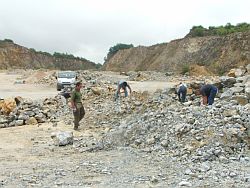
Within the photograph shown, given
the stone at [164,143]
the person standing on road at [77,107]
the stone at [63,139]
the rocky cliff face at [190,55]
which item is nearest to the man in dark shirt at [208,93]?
the person standing on road at [77,107]

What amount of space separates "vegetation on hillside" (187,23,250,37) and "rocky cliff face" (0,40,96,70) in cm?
2924

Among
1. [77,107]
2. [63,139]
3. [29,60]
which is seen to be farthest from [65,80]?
[29,60]

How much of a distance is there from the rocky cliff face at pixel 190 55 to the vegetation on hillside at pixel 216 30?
6.90ft

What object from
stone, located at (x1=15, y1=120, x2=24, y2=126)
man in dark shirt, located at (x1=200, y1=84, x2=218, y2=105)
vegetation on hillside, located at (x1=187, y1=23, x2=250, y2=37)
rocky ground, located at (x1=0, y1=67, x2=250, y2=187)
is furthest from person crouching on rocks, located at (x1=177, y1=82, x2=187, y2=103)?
Answer: vegetation on hillside, located at (x1=187, y1=23, x2=250, y2=37)

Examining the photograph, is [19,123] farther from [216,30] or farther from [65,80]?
[216,30]

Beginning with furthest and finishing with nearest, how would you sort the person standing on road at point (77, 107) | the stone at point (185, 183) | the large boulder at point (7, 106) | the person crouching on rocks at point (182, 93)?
the large boulder at point (7, 106) → the person crouching on rocks at point (182, 93) → the person standing on road at point (77, 107) → the stone at point (185, 183)

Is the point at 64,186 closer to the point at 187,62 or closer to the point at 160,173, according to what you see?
the point at 160,173

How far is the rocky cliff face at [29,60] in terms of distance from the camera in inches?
3041

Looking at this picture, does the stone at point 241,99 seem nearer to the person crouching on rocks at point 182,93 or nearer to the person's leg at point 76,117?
the person crouching on rocks at point 182,93

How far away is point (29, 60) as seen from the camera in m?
81.9

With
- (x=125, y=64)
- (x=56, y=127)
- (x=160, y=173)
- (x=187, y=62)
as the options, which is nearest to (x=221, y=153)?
A: (x=160, y=173)

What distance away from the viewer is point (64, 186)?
301 inches

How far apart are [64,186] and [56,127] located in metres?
6.89

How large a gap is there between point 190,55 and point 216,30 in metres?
6.68
